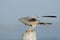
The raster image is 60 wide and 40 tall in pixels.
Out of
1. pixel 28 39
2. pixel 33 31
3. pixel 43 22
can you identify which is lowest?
pixel 28 39

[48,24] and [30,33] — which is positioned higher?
[48,24]

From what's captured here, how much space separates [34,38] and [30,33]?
4.7 inches

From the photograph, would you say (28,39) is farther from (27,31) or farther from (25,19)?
(25,19)

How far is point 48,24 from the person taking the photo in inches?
93.7

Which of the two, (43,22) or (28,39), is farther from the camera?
(43,22)

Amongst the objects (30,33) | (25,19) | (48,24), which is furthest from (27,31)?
(48,24)

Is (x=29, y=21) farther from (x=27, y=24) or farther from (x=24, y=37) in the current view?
(x=24, y=37)

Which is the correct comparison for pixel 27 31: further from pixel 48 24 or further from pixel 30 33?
pixel 48 24

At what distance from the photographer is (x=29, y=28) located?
2369 millimetres

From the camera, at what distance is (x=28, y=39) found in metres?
2.24

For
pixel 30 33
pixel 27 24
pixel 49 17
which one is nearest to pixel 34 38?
pixel 30 33

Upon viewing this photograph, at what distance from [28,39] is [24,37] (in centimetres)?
9

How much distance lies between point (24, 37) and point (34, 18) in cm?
38

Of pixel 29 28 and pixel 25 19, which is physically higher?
pixel 25 19
